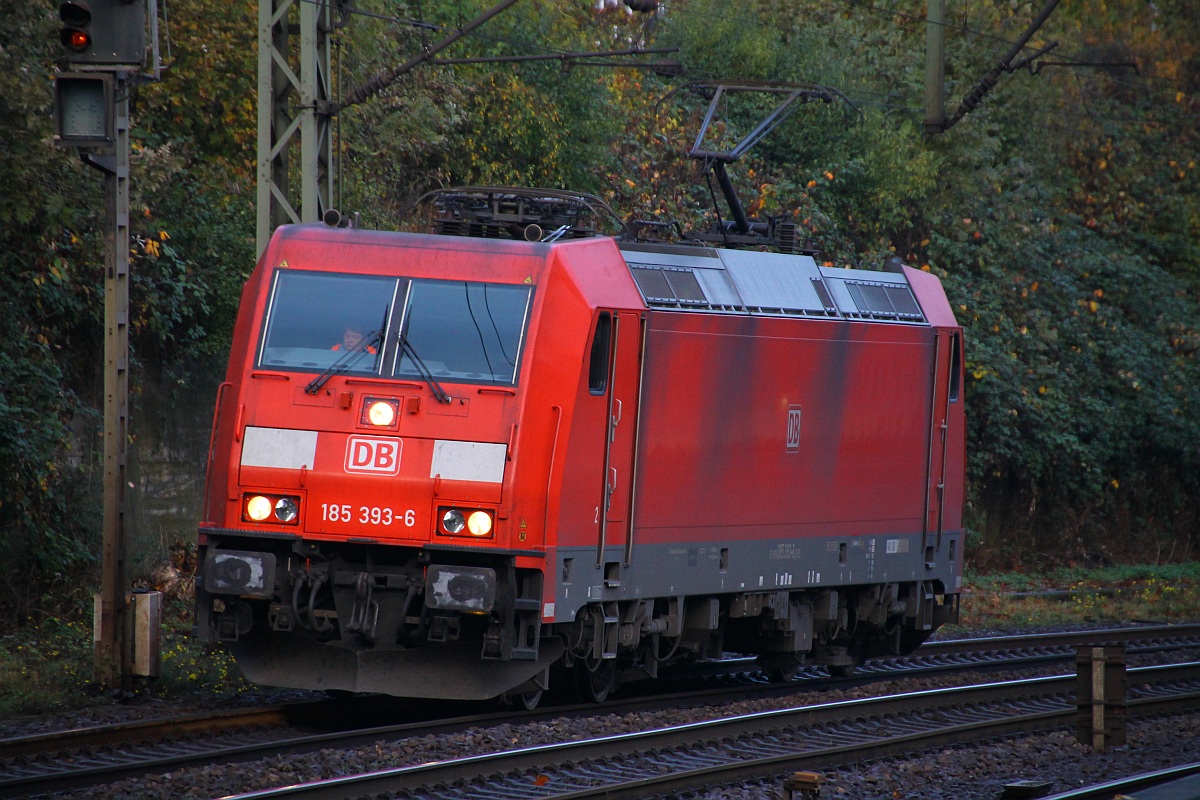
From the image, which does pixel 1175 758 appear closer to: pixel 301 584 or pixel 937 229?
pixel 301 584

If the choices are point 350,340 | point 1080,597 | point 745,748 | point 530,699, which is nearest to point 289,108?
point 350,340

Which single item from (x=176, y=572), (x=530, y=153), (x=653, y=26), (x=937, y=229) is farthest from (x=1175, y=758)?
(x=653, y=26)

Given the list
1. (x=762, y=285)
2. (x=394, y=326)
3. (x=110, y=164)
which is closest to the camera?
(x=394, y=326)

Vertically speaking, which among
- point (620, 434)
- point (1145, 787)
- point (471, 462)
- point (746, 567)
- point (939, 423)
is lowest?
point (1145, 787)

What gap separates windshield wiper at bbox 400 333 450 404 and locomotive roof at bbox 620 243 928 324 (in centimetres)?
197

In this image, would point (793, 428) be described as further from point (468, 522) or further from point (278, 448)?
point (278, 448)

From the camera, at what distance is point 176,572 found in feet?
58.0

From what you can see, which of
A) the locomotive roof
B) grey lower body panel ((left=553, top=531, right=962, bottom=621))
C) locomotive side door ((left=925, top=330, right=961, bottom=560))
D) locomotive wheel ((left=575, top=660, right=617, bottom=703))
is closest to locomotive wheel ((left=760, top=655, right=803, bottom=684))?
grey lower body panel ((left=553, top=531, right=962, bottom=621))

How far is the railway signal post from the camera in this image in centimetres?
1166

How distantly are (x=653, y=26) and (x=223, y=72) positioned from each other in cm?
1775

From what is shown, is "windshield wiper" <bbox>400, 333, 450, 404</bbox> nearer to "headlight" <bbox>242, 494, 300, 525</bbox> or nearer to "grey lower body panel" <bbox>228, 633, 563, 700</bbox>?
"headlight" <bbox>242, 494, 300, 525</bbox>

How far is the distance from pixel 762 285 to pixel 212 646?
5.57 meters

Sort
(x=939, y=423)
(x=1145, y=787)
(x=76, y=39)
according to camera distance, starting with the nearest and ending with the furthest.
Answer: (x=1145, y=787), (x=76, y=39), (x=939, y=423)

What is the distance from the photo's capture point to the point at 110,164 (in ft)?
39.3
